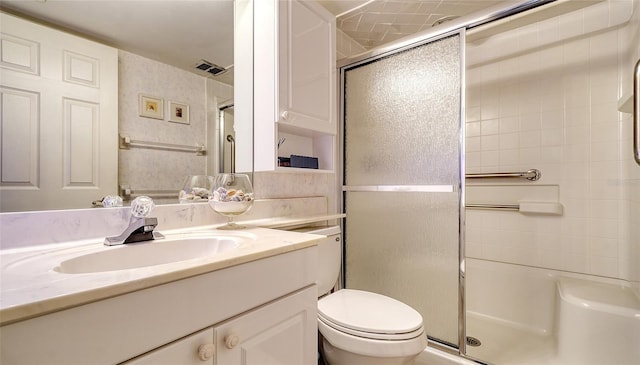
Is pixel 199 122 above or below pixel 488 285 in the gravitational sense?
above

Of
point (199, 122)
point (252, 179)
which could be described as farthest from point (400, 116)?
point (199, 122)

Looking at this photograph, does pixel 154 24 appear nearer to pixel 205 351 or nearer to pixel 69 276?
pixel 69 276

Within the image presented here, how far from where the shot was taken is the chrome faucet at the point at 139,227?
2.66 ft

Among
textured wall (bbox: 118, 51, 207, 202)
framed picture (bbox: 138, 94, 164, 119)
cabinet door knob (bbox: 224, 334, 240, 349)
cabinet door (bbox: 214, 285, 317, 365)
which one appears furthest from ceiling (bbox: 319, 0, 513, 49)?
cabinet door knob (bbox: 224, 334, 240, 349)

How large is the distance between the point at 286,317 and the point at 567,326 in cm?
148

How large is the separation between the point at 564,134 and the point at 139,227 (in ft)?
7.59

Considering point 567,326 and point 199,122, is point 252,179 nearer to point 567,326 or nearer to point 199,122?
point 199,122

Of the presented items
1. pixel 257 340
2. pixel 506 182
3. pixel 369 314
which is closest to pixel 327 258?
pixel 369 314

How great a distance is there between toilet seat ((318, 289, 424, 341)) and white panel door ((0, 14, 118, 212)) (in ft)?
3.13

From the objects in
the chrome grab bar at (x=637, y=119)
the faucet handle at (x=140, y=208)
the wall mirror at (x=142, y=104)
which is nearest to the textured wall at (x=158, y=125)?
the wall mirror at (x=142, y=104)

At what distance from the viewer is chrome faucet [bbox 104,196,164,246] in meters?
0.81

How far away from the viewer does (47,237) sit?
2.61 ft

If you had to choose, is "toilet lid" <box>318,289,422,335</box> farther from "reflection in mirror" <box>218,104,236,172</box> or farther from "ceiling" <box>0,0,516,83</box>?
"ceiling" <box>0,0,516,83</box>

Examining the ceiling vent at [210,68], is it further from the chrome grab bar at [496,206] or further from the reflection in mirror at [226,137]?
the chrome grab bar at [496,206]
